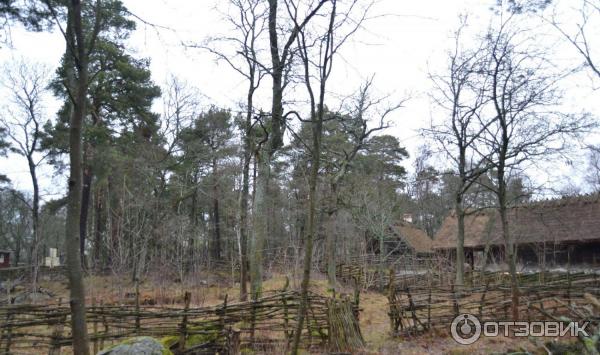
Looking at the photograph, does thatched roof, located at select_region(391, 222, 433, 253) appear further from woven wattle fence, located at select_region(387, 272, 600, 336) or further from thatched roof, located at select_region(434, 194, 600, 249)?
woven wattle fence, located at select_region(387, 272, 600, 336)

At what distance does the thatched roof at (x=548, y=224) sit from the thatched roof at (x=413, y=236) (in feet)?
9.93

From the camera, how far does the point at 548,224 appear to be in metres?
19.4

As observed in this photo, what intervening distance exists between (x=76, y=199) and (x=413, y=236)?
24.8m

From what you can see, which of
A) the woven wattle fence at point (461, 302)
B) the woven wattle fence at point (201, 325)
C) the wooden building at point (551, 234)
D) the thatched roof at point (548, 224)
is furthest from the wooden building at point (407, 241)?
the woven wattle fence at point (201, 325)

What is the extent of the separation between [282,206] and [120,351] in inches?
801

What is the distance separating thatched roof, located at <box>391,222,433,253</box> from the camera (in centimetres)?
2523

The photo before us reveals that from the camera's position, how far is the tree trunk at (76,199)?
13.2 feet

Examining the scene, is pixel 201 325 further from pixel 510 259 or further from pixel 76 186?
pixel 510 259

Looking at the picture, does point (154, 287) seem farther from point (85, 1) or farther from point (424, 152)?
point (85, 1)

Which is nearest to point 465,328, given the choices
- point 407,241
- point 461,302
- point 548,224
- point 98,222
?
point 461,302

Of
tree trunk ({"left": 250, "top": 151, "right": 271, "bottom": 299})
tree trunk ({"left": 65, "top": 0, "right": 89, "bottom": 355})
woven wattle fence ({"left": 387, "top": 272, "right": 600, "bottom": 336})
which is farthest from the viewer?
tree trunk ({"left": 250, "top": 151, "right": 271, "bottom": 299})

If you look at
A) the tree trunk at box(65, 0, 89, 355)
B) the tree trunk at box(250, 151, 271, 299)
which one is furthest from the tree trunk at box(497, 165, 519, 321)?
the tree trunk at box(65, 0, 89, 355)

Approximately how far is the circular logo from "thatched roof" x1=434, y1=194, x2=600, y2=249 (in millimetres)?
9243

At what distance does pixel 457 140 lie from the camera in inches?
500
